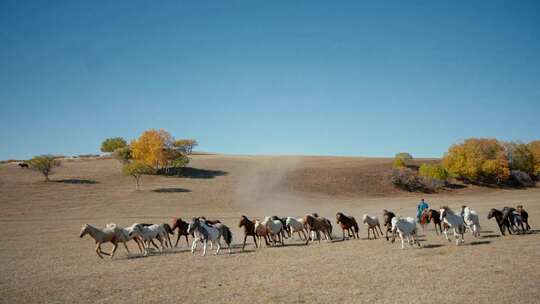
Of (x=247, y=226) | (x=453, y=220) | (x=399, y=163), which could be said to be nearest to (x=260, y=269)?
(x=247, y=226)

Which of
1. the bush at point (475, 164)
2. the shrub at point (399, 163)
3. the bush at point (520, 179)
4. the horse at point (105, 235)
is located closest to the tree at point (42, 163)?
the horse at point (105, 235)

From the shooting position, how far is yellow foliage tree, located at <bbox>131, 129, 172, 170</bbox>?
65.1m

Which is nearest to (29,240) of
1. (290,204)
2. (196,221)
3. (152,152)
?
(196,221)

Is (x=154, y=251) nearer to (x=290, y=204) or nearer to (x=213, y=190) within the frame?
(x=290, y=204)

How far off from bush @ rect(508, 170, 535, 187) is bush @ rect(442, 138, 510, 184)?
183 cm

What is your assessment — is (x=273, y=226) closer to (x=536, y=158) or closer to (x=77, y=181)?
(x=77, y=181)

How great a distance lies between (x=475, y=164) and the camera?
64.2m

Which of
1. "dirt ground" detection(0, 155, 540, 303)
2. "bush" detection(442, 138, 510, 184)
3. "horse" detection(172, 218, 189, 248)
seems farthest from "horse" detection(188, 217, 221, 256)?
"bush" detection(442, 138, 510, 184)

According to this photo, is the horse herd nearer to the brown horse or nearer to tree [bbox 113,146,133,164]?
the brown horse

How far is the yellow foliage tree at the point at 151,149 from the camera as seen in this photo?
214 feet

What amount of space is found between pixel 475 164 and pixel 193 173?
48993 millimetres

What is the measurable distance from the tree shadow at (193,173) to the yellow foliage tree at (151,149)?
205cm

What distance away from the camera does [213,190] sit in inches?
2141

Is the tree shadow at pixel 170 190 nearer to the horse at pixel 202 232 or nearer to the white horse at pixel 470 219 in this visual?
the horse at pixel 202 232
